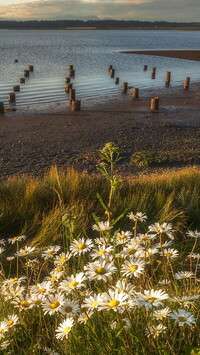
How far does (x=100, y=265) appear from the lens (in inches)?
71.3

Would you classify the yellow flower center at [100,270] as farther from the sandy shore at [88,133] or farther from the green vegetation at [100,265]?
the sandy shore at [88,133]

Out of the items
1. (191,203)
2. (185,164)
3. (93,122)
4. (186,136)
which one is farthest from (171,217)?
(93,122)

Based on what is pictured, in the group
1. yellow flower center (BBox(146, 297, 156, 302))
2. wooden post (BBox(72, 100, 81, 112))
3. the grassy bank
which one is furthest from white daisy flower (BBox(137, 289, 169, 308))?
wooden post (BBox(72, 100, 81, 112))

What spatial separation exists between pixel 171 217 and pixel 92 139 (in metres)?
9.23

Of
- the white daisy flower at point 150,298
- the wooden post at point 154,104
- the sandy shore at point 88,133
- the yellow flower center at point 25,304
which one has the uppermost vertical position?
the white daisy flower at point 150,298

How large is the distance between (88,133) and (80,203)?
959 cm

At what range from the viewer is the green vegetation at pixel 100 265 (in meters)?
1.84

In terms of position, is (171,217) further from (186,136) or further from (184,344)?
(186,136)

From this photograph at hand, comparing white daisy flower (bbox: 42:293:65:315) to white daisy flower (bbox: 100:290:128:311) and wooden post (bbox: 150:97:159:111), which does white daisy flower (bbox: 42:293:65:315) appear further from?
wooden post (bbox: 150:97:159:111)

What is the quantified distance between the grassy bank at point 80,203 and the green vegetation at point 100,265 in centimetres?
2

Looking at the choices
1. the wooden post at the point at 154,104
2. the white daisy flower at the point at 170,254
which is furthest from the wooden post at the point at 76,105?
the white daisy flower at the point at 170,254

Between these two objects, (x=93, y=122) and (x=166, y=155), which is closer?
(x=166, y=155)

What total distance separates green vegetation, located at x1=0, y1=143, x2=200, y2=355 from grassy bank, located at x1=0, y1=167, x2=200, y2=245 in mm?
21

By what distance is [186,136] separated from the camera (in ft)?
50.7
